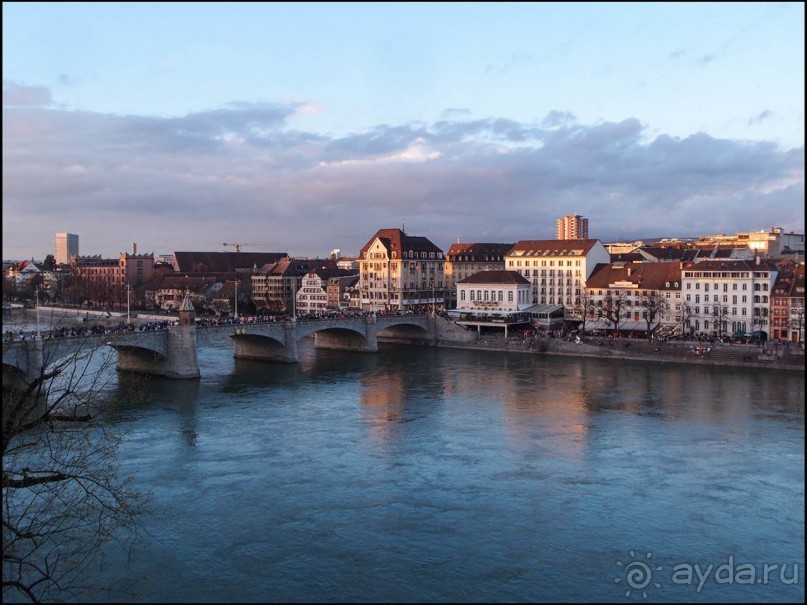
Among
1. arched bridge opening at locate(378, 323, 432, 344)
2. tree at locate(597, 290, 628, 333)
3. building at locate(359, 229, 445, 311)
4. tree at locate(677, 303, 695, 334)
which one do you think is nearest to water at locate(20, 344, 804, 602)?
tree at locate(677, 303, 695, 334)

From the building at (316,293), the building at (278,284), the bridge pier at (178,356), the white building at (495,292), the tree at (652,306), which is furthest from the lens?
the building at (278,284)

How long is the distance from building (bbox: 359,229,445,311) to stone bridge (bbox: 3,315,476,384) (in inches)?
292

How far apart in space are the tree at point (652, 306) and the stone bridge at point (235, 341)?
31.5 feet

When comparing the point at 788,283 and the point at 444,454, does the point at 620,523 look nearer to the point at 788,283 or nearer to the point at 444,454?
the point at 444,454

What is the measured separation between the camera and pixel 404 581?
11500 mm

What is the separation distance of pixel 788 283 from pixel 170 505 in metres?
28.2

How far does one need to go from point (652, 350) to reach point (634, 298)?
8.66 metres

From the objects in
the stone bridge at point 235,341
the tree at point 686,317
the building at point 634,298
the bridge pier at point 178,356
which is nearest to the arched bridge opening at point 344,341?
the stone bridge at point 235,341

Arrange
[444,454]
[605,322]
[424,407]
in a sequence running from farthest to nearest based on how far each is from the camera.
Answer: [605,322], [424,407], [444,454]

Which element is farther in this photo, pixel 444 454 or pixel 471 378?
pixel 471 378

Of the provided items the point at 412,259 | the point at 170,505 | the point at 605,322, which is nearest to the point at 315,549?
the point at 170,505

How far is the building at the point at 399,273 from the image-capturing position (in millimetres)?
55688

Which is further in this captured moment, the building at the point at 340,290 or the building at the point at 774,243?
the building at the point at 340,290

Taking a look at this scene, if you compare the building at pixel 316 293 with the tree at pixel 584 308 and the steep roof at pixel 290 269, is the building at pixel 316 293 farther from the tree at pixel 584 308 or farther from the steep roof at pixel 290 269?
the tree at pixel 584 308
